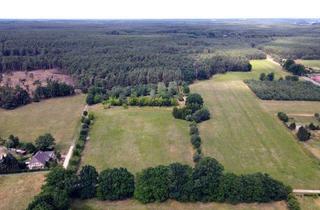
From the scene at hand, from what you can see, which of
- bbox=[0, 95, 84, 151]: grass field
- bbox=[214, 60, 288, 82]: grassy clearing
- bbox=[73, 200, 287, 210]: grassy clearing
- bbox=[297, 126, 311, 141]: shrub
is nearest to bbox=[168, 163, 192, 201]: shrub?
bbox=[73, 200, 287, 210]: grassy clearing

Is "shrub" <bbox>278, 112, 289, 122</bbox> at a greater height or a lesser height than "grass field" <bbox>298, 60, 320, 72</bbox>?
greater

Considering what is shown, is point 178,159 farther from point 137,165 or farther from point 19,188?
point 19,188

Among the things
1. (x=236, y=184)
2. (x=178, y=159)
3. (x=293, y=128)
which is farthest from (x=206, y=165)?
(x=293, y=128)

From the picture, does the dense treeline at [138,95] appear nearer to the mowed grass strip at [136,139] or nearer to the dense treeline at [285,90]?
the mowed grass strip at [136,139]

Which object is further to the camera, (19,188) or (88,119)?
(88,119)

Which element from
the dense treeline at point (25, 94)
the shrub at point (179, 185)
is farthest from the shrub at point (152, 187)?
the dense treeline at point (25, 94)

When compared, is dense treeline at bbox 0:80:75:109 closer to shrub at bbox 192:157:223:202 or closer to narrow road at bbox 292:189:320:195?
shrub at bbox 192:157:223:202
